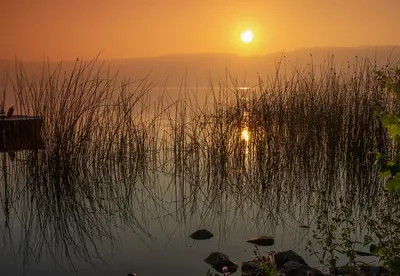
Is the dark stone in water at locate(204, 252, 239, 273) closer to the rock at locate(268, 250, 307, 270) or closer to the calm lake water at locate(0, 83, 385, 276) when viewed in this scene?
the calm lake water at locate(0, 83, 385, 276)

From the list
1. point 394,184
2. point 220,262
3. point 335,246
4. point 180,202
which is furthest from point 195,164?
point 394,184

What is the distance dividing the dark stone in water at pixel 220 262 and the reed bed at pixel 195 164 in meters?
0.64

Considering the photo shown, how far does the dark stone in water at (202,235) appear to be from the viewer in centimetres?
295

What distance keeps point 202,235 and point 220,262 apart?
560mm

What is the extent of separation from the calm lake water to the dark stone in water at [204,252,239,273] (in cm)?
7

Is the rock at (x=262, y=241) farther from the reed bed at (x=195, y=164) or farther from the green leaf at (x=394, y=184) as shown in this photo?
the green leaf at (x=394, y=184)

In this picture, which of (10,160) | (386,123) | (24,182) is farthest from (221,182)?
(386,123)

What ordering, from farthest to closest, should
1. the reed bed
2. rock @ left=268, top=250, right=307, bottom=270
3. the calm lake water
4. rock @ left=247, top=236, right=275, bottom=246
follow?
the reed bed < rock @ left=247, top=236, right=275, bottom=246 < the calm lake water < rock @ left=268, top=250, right=307, bottom=270

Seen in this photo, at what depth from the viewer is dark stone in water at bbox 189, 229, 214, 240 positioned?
295 cm

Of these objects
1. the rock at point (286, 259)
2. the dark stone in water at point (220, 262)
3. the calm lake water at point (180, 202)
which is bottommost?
the calm lake water at point (180, 202)

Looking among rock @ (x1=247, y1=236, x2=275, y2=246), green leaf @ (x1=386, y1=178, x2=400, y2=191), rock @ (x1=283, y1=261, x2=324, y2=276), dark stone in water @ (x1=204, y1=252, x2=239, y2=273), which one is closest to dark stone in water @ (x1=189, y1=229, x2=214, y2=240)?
rock @ (x1=247, y1=236, x2=275, y2=246)

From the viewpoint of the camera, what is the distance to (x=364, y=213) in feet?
10.8

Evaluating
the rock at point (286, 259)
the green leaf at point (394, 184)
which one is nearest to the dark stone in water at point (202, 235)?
the rock at point (286, 259)

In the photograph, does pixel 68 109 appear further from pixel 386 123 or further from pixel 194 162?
pixel 386 123
